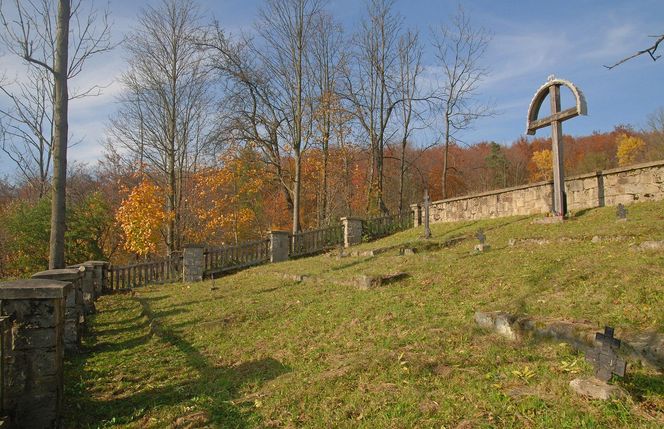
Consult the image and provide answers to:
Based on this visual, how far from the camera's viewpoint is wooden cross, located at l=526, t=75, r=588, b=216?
35.8 ft

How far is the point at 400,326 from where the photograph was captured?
5375mm

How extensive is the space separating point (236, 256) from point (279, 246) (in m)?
1.65

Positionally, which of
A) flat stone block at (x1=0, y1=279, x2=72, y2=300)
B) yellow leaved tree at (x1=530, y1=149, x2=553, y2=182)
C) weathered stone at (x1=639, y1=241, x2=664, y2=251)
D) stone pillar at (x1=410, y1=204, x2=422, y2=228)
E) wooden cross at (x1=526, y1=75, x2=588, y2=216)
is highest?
yellow leaved tree at (x1=530, y1=149, x2=553, y2=182)

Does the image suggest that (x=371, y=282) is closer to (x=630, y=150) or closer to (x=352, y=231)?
(x=352, y=231)

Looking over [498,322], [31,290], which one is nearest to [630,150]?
[498,322]

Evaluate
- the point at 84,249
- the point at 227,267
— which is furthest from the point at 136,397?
the point at 84,249

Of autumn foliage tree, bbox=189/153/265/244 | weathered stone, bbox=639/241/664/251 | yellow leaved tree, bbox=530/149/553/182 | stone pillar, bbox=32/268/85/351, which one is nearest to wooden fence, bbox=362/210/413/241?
autumn foliage tree, bbox=189/153/265/244

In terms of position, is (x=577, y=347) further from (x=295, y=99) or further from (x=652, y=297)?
(x=295, y=99)

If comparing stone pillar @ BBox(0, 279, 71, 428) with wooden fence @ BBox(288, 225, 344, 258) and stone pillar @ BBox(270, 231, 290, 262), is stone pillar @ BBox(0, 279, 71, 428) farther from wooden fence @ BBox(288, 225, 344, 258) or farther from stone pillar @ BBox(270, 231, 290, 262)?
wooden fence @ BBox(288, 225, 344, 258)

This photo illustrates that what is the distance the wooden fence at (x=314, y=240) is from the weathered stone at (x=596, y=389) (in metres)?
14.3

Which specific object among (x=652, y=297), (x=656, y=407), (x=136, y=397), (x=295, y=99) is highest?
(x=295, y=99)

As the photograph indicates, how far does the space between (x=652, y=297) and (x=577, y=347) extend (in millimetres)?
1271

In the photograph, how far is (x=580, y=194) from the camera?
470 inches

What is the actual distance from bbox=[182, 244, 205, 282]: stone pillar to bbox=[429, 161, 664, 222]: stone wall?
31.5 ft
